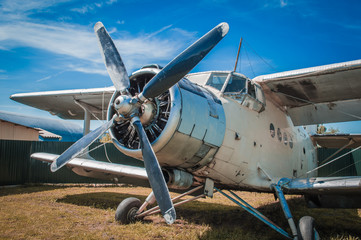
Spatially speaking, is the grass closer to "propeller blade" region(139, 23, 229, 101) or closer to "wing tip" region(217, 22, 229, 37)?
"propeller blade" region(139, 23, 229, 101)

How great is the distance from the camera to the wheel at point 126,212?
254 inches

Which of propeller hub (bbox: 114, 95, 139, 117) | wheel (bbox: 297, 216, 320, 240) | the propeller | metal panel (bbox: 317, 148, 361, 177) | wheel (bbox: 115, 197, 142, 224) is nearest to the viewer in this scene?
the propeller

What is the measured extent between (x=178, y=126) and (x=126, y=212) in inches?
131

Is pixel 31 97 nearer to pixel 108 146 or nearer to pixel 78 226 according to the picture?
pixel 78 226

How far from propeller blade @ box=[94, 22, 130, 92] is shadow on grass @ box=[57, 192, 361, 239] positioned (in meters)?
3.38

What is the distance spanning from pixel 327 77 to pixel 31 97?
29.3 feet

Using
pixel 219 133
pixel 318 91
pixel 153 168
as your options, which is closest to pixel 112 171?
pixel 153 168

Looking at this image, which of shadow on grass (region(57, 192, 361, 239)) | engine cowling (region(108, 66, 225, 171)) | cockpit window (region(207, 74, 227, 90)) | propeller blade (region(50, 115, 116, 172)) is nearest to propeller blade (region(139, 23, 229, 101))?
engine cowling (region(108, 66, 225, 171))

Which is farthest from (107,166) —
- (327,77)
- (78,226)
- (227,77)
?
(327,77)

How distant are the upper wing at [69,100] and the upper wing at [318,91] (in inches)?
181

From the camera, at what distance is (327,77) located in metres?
6.41

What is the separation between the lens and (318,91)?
706 cm

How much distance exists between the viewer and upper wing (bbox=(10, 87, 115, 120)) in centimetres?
839

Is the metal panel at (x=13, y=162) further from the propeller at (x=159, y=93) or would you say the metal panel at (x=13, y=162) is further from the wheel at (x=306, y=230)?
the wheel at (x=306, y=230)
